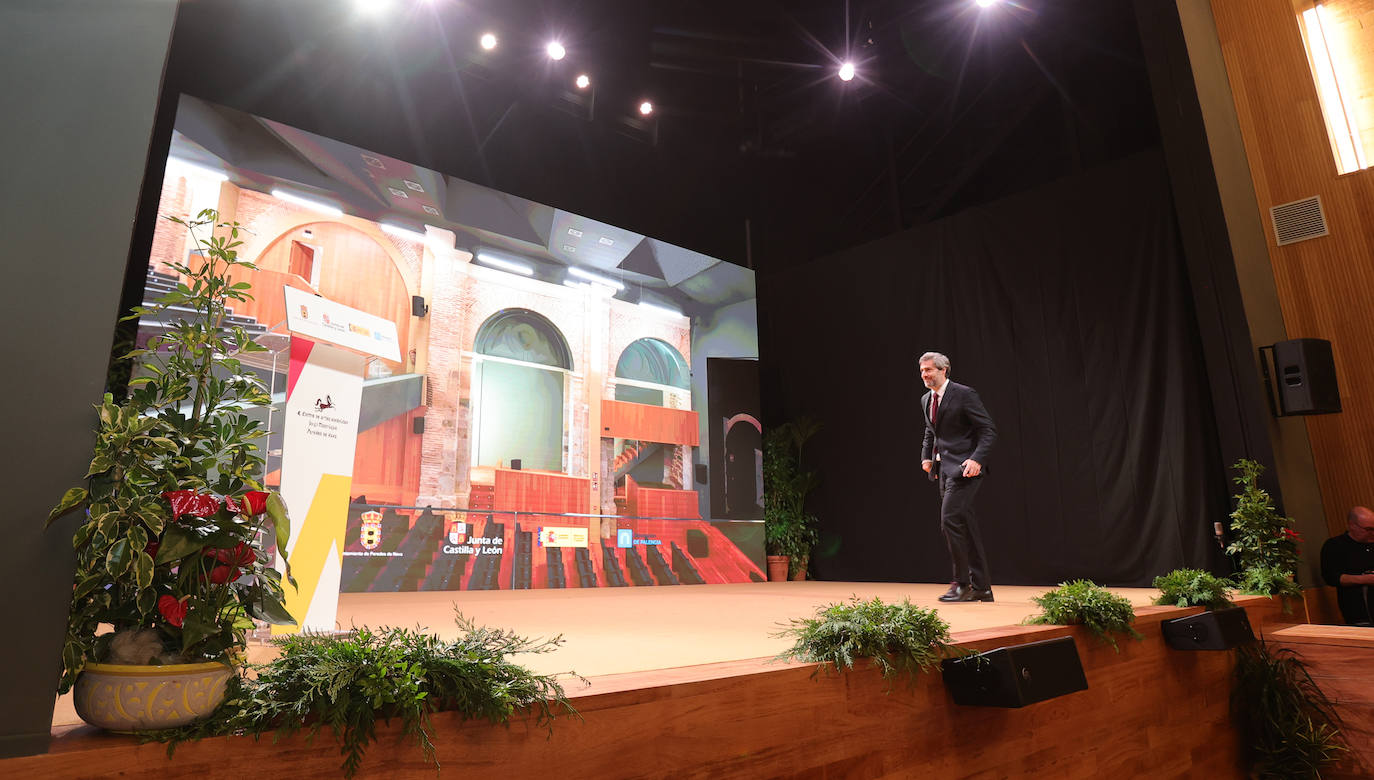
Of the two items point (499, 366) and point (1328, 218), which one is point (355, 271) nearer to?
point (499, 366)

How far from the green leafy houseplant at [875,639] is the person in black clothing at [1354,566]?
3944 mm

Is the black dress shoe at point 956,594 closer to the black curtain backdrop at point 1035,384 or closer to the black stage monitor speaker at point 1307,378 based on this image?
the black curtain backdrop at point 1035,384

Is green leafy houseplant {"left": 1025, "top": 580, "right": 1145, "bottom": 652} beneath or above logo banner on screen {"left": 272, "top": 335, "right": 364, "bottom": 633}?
beneath

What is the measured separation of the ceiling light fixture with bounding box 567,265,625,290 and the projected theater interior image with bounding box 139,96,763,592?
0.6 inches

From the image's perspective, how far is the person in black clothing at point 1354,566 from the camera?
14.5 feet

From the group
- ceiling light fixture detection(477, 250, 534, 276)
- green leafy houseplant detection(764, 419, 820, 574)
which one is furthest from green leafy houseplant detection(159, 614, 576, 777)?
green leafy houseplant detection(764, 419, 820, 574)

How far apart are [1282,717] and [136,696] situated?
170 inches

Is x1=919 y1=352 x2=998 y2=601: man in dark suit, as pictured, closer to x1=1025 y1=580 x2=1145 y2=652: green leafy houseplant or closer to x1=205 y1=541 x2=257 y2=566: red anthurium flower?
x1=1025 y1=580 x2=1145 y2=652: green leafy houseplant

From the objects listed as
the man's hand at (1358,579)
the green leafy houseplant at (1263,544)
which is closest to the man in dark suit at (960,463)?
the green leafy houseplant at (1263,544)

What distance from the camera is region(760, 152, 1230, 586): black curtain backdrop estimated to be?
228 inches

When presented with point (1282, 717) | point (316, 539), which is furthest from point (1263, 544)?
point (316, 539)

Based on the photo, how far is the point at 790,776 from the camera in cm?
175

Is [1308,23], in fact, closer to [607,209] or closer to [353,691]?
[607,209]

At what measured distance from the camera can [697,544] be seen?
23.3 feet
